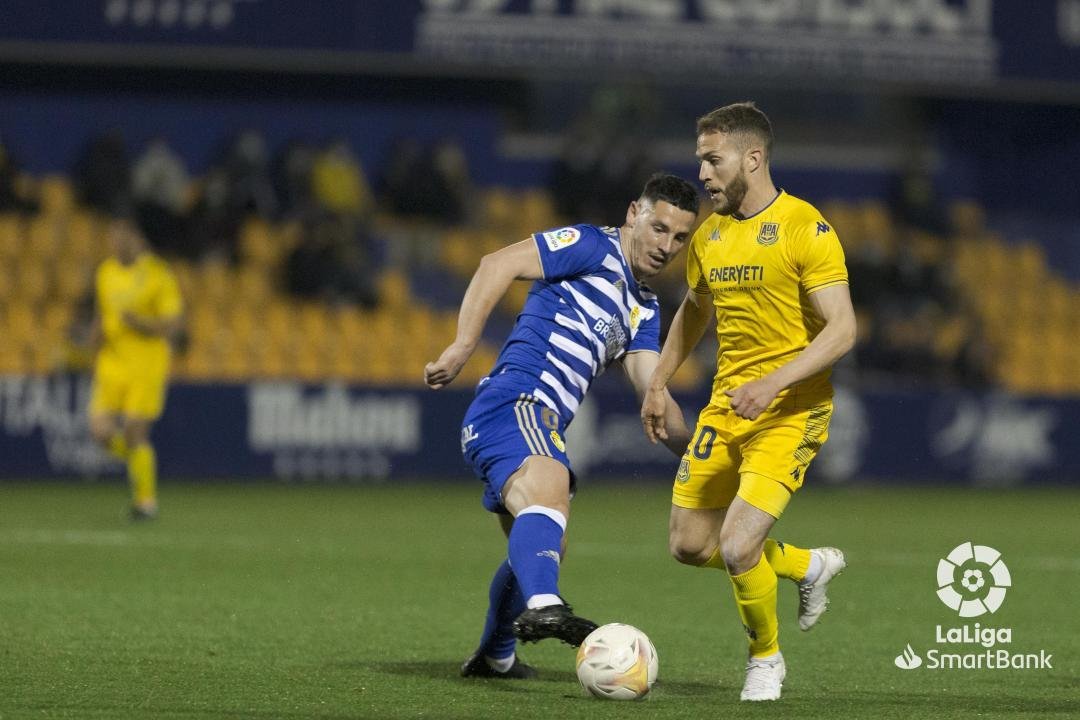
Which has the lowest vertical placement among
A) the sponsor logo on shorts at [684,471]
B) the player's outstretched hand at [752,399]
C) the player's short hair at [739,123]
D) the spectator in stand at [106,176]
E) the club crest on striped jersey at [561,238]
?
the sponsor logo on shorts at [684,471]

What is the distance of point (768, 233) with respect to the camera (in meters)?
6.05

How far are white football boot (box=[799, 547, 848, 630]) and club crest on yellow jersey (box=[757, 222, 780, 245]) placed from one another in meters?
1.31

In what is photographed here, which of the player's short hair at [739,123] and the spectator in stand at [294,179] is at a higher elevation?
the spectator in stand at [294,179]

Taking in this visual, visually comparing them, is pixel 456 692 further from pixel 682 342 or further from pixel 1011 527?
pixel 1011 527

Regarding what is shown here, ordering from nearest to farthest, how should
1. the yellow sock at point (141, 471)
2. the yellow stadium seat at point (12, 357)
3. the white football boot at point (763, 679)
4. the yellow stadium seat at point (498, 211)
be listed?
Answer: the white football boot at point (763, 679) < the yellow sock at point (141, 471) < the yellow stadium seat at point (12, 357) < the yellow stadium seat at point (498, 211)

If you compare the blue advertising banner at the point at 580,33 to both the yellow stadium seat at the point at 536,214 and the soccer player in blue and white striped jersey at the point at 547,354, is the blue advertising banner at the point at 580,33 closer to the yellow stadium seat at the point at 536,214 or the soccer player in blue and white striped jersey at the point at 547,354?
the yellow stadium seat at the point at 536,214

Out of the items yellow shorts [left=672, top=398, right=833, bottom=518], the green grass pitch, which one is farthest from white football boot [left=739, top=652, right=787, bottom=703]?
yellow shorts [left=672, top=398, right=833, bottom=518]

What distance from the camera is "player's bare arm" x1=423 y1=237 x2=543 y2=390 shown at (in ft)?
19.2

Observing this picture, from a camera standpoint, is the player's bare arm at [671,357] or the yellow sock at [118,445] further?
the yellow sock at [118,445]

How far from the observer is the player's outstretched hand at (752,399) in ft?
18.4

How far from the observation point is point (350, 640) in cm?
733

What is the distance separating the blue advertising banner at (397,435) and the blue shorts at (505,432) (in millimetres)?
10847

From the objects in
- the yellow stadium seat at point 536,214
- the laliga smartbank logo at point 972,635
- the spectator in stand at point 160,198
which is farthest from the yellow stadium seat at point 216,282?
the laliga smartbank logo at point 972,635

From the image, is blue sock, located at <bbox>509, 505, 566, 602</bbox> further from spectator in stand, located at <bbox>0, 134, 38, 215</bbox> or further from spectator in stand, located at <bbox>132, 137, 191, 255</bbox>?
spectator in stand, located at <bbox>0, 134, 38, 215</bbox>
